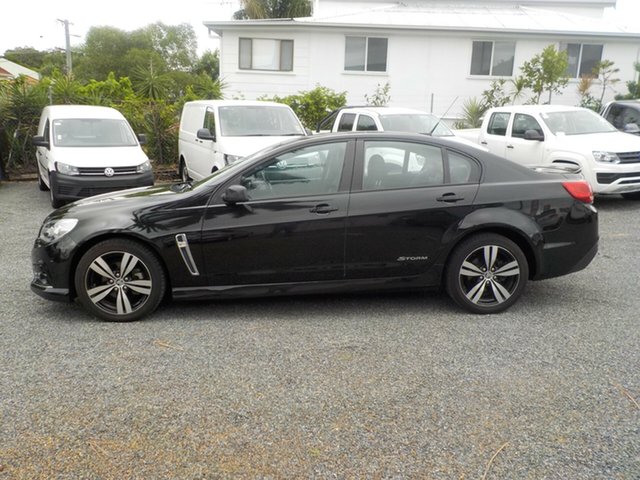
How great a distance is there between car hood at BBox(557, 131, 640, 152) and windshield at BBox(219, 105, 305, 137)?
4.62 meters

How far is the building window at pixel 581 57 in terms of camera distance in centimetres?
2194

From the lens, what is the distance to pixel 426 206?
16.1 feet

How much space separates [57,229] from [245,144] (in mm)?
5242

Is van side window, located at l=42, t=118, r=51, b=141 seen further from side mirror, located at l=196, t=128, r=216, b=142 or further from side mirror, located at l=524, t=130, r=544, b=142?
side mirror, located at l=524, t=130, r=544, b=142

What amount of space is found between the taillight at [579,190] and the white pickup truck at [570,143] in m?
4.14

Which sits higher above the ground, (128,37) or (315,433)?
(128,37)

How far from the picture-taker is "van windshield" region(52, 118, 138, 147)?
11.0 meters

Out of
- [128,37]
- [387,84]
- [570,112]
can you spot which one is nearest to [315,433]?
[570,112]

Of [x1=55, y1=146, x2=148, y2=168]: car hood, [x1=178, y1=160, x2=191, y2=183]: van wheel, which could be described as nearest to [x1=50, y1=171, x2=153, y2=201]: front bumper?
[x1=55, y1=146, x2=148, y2=168]: car hood

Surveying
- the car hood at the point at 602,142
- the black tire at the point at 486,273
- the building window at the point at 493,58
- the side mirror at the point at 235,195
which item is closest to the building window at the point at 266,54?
the building window at the point at 493,58

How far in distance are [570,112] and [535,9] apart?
52.2ft

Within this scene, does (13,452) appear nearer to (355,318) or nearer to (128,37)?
(355,318)

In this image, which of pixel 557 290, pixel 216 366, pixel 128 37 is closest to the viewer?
pixel 216 366

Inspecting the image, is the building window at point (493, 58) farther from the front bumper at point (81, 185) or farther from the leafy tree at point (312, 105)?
the front bumper at point (81, 185)
